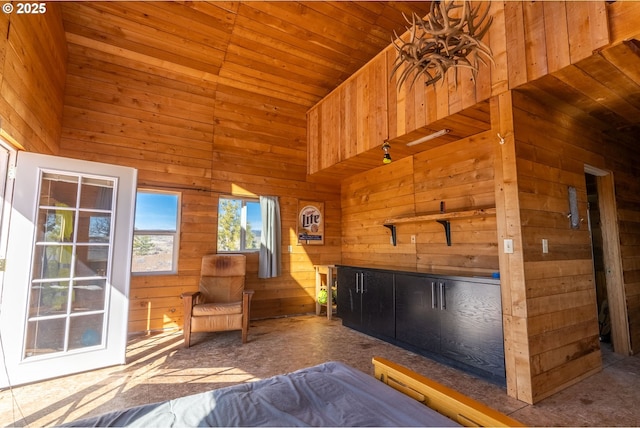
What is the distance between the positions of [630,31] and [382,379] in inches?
96.1

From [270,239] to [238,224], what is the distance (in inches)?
21.8

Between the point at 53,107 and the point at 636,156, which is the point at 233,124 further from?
the point at 636,156

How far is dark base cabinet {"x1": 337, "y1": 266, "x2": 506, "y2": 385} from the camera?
8.68 ft

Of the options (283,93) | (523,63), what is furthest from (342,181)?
(523,63)

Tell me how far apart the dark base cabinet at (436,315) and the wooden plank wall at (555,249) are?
28 cm

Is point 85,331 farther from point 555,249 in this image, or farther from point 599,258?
point 599,258

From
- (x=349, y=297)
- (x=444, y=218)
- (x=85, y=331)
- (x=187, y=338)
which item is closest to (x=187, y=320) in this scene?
(x=187, y=338)

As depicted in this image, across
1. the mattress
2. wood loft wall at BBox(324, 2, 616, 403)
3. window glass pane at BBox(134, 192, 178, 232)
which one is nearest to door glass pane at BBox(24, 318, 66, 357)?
window glass pane at BBox(134, 192, 178, 232)

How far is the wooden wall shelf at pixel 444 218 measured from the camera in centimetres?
316

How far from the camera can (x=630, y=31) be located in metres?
1.88

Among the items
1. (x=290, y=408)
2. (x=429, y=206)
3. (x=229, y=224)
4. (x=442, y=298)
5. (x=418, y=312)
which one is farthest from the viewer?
(x=229, y=224)

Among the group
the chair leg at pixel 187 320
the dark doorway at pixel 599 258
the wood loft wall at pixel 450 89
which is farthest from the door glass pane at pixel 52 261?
the dark doorway at pixel 599 258

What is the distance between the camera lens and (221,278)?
432 cm

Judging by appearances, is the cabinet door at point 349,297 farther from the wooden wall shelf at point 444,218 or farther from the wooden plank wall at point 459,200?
the wooden plank wall at point 459,200
